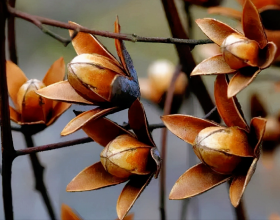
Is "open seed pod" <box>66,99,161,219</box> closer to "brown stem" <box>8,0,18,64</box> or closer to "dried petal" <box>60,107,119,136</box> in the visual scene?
"dried petal" <box>60,107,119,136</box>

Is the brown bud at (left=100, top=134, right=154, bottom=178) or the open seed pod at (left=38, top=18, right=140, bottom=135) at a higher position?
the open seed pod at (left=38, top=18, right=140, bottom=135)

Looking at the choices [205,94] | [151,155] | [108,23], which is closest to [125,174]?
[151,155]

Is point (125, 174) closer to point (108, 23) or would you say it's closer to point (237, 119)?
point (237, 119)

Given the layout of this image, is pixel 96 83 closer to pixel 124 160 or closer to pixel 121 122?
pixel 124 160

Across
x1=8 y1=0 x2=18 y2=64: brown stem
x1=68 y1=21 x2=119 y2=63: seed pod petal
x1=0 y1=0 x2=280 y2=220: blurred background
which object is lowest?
A: x1=0 y1=0 x2=280 y2=220: blurred background

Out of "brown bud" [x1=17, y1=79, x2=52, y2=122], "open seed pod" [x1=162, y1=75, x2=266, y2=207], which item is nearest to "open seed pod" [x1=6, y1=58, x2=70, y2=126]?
"brown bud" [x1=17, y1=79, x2=52, y2=122]

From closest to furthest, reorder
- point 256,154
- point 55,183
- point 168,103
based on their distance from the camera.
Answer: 1. point 256,154
2. point 168,103
3. point 55,183

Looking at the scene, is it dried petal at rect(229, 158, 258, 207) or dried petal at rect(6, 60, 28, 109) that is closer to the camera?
dried petal at rect(229, 158, 258, 207)
